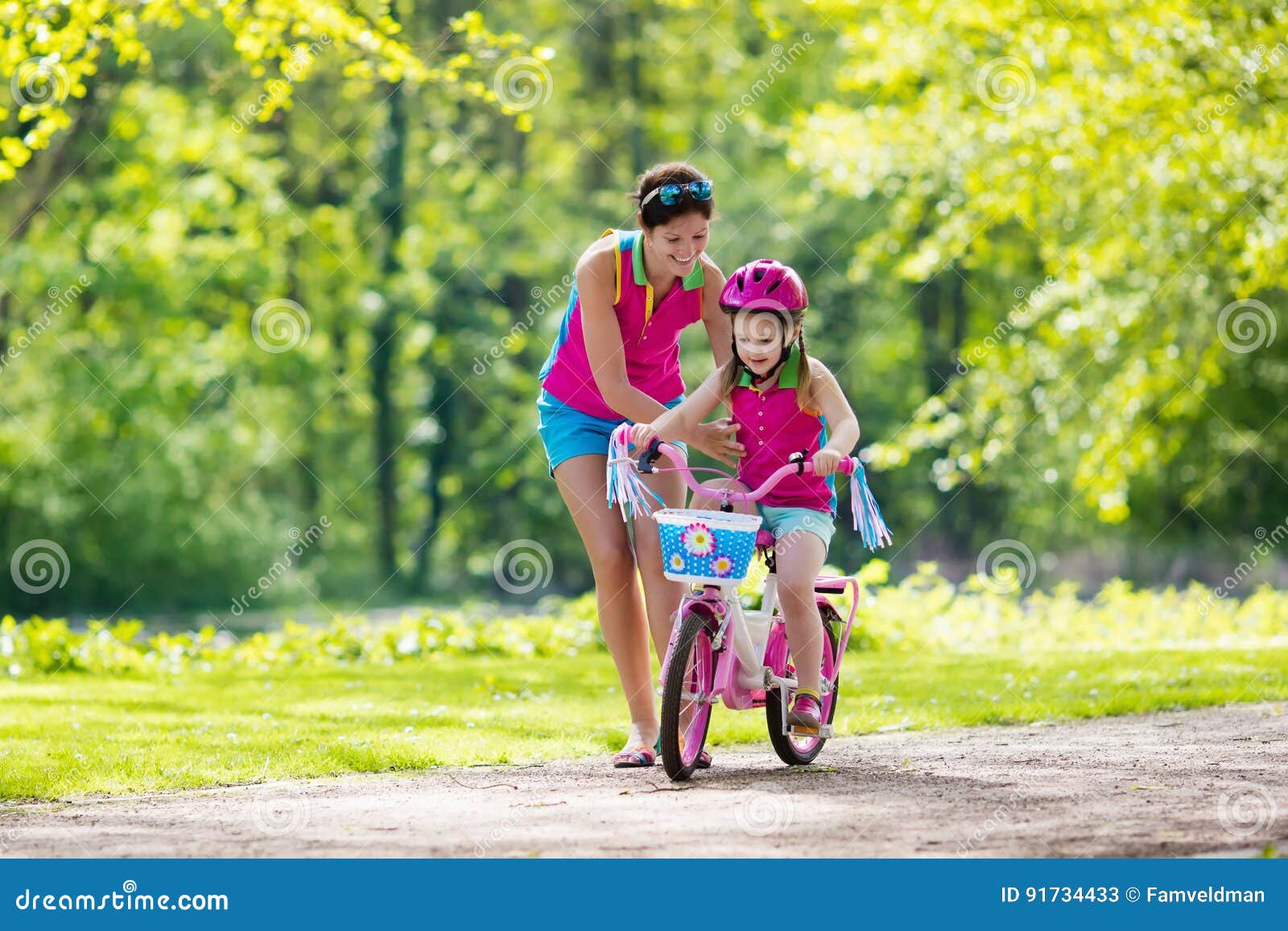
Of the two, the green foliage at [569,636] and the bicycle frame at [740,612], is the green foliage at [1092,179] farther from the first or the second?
the bicycle frame at [740,612]

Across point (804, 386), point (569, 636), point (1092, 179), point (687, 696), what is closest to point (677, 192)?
point (804, 386)

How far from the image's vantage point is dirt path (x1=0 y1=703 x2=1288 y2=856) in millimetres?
3875

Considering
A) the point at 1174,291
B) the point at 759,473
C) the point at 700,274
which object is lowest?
the point at 759,473

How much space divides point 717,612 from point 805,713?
520mm

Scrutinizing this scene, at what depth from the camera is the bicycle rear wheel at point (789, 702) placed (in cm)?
514

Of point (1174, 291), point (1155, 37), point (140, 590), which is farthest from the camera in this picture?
point (140, 590)

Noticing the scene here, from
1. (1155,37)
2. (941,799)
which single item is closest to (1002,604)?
(1155,37)

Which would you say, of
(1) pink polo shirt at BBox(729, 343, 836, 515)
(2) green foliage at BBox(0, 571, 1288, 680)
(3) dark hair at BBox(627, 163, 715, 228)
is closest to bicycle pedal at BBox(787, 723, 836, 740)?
(1) pink polo shirt at BBox(729, 343, 836, 515)

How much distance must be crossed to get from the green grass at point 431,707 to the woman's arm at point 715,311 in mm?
1866

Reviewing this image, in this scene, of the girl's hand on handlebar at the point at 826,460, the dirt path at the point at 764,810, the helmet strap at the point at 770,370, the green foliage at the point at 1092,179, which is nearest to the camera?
the dirt path at the point at 764,810

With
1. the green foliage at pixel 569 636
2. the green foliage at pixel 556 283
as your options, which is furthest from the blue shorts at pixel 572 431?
the green foliage at pixel 556 283

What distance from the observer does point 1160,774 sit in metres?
4.93
